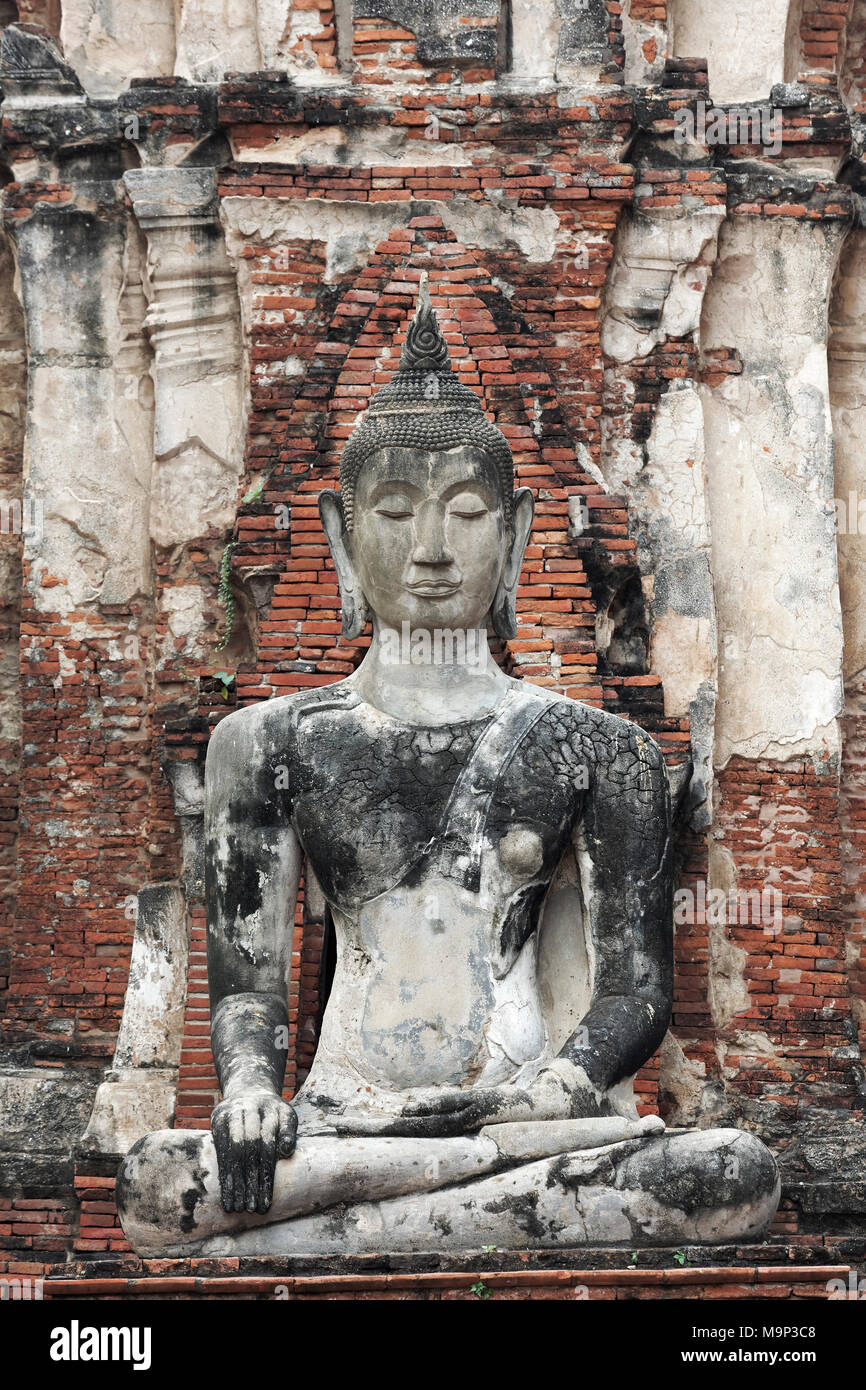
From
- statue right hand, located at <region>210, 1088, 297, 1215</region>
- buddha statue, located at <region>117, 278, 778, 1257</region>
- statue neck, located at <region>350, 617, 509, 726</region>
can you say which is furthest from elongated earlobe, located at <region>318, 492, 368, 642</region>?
statue right hand, located at <region>210, 1088, 297, 1215</region>

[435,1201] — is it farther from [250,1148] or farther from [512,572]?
[512,572]

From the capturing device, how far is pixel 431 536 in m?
8.79

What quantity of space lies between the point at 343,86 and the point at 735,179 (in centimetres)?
184

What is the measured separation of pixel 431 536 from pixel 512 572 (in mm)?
492

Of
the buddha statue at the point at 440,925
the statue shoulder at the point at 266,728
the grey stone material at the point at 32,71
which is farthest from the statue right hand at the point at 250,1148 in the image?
the grey stone material at the point at 32,71

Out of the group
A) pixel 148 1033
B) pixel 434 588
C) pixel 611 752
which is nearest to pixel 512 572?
pixel 434 588

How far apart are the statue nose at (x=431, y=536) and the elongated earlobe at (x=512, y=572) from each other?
36 cm

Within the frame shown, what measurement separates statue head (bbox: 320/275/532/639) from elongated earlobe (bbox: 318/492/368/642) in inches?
2.4

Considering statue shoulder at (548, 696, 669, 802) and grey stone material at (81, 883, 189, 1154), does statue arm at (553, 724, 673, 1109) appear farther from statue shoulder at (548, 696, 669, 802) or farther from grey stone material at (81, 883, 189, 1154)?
grey stone material at (81, 883, 189, 1154)

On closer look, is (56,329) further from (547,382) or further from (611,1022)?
(611,1022)

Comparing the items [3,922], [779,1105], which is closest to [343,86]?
[3,922]

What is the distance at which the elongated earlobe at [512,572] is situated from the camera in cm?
913

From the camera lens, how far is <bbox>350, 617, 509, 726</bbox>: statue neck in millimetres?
8898

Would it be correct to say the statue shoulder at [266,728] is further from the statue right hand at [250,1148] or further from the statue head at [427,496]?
the statue right hand at [250,1148]
